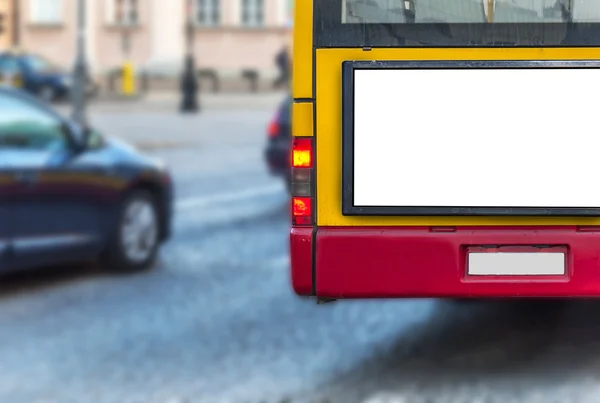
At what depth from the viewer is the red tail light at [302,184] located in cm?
641

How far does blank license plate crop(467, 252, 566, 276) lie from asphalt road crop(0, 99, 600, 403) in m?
0.61

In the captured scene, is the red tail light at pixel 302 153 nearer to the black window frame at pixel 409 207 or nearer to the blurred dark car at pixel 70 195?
the black window frame at pixel 409 207

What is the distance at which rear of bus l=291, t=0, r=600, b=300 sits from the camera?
625 cm

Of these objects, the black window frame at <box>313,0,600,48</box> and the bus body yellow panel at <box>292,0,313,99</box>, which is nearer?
the black window frame at <box>313,0,600,48</box>

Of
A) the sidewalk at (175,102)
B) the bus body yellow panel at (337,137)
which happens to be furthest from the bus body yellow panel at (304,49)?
the sidewalk at (175,102)

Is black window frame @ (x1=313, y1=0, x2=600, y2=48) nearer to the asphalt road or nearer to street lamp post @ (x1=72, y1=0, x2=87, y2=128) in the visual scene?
the asphalt road

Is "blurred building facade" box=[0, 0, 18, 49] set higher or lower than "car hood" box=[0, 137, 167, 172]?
higher

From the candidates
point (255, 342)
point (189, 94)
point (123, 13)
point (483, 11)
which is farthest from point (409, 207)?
point (123, 13)

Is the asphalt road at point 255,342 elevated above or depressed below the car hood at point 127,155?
below

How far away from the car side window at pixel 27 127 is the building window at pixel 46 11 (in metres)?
48.0

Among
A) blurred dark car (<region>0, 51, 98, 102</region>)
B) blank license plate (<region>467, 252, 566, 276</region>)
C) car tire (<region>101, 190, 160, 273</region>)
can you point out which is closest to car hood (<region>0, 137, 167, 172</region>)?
car tire (<region>101, 190, 160, 273</region>)

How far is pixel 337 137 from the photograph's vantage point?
6363mm

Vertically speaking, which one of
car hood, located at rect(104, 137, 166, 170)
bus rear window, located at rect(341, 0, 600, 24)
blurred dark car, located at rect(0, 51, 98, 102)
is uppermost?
blurred dark car, located at rect(0, 51, 98, 102)

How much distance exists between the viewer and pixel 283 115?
56.7 ft
